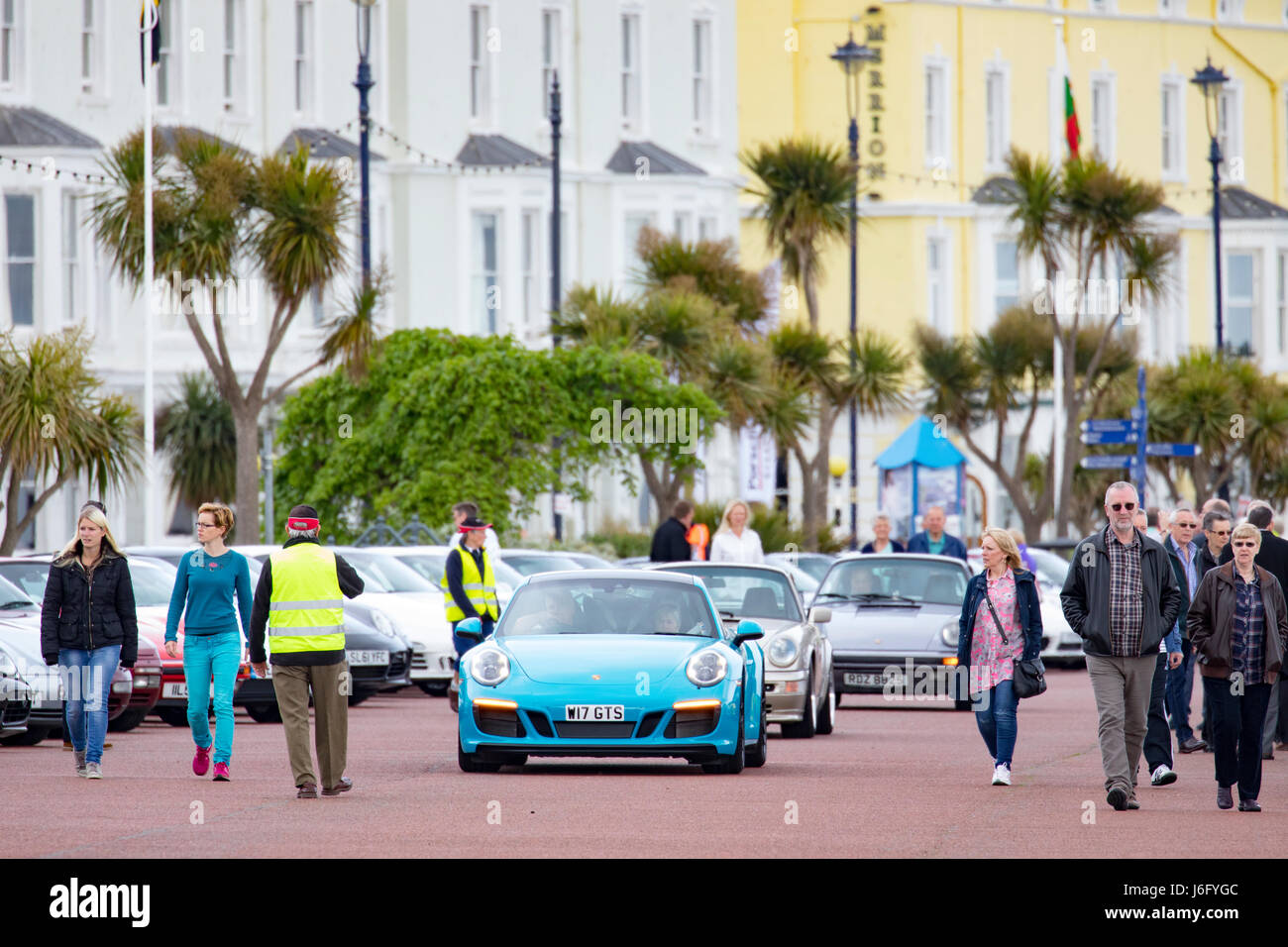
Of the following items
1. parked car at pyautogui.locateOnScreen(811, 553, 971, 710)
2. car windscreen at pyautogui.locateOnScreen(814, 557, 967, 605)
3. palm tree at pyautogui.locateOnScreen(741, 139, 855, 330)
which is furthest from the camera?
palm tree at pyautogui.locateOnScreen(741, 139, 855, 330)

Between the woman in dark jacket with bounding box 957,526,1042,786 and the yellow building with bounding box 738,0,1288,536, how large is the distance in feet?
138

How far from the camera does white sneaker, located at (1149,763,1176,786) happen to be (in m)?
15.7

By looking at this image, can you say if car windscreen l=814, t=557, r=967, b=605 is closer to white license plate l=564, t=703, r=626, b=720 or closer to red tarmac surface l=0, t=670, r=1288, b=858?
red tarmac surface l=0, t=670, r=1288, b=858

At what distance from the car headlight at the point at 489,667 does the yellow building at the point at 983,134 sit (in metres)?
42.6

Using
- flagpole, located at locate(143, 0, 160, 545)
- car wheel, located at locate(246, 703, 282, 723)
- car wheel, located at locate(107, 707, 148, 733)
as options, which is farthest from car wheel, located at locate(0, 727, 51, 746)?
flagpole, located at locate(143, 0, 160, 545)

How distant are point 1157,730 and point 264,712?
29.7ft

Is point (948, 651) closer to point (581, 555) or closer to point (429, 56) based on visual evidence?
point (581, 555)

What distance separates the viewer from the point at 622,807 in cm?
1385

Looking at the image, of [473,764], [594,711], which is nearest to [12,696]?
[473,764]

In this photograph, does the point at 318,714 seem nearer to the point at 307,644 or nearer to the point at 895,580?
the point at 307,644

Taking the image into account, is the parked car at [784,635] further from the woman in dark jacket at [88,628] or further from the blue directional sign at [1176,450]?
the blue directional sign at [1176,450]

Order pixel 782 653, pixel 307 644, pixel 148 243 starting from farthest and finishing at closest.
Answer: pixel 148 243 → pixel 782 653 → pixel 307 644

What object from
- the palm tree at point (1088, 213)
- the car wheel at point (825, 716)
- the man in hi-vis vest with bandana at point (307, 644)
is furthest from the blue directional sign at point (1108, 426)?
the man in hi-vis vest with bandana at point (307, 644)

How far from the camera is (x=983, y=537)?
1608 cm
